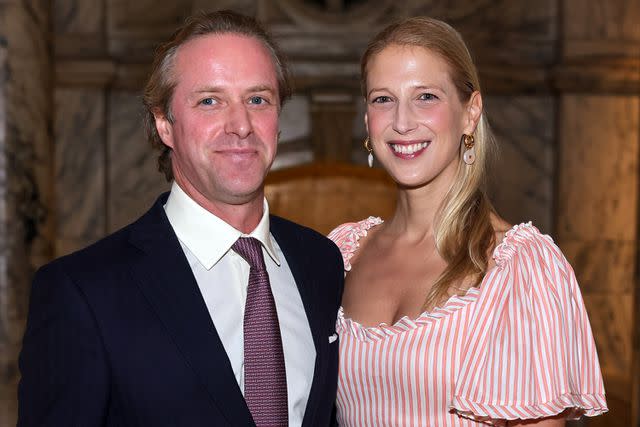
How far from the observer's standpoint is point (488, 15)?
20.9 ft

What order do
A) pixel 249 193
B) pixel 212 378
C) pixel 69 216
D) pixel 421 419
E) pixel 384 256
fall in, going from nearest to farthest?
pixel 212 378 < pixel 249 193 < pixel 421 419 < pixel 384 256 < pixel 69 216

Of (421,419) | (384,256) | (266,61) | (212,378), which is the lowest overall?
(421,419)

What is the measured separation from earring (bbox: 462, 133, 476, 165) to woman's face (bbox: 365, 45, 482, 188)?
23mm

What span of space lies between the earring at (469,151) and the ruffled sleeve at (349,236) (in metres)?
0.50

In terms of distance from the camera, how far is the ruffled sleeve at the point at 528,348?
2332mm

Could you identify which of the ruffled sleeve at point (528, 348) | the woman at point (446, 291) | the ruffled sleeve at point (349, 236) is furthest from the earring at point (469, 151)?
the ruffled sleeve at point (349, 236)

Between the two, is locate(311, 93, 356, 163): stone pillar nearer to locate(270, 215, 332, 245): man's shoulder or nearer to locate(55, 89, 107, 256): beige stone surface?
locate(55, 89, 107, 256): beige stone surface

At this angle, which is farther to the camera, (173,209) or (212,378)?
(173,209)

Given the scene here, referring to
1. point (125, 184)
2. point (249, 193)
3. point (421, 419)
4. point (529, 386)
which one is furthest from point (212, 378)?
point (125, 184)

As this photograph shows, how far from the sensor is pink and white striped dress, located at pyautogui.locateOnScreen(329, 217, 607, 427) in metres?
2.34

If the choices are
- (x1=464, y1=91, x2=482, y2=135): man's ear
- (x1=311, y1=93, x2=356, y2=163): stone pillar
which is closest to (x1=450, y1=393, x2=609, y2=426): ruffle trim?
(x1=464, y1=91, x2=482, y2=135): man's ear

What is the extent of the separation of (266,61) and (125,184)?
4.19 m

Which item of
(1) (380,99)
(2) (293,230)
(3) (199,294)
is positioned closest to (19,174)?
(2) (293,230)

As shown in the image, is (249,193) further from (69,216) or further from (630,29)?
(630,29)
